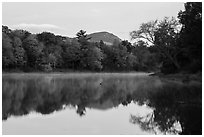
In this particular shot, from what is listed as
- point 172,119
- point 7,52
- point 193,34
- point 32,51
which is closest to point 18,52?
point 7,52

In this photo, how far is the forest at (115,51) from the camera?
1284 inches

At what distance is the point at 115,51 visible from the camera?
270 feet

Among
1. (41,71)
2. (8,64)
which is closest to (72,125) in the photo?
(8,64)

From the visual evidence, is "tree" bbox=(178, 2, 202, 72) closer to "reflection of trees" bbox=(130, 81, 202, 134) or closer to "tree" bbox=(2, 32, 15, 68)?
"reflection of trees" bbox=(130, 81, 202, 134)

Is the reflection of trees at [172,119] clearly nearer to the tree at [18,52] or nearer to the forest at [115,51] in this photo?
the forest at [115,51]

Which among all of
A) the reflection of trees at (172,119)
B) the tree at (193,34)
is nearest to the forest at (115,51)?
the tree at (193,34)

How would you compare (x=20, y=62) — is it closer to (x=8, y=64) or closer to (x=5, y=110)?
(x=8, y=64)

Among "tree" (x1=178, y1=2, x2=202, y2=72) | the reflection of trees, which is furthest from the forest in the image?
the reflection of trees

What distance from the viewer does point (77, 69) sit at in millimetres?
73562

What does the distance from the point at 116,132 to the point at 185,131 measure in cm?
154

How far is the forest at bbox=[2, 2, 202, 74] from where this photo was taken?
32.6m

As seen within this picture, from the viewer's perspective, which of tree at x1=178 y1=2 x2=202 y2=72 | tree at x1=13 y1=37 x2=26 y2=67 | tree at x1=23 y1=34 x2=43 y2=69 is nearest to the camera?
tree at x1=178 y1=2 x2=202 y2=72

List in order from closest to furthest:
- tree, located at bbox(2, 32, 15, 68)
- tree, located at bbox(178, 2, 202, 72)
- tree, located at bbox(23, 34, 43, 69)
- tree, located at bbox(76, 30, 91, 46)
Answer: tree, located at bbox(178, 2, 202, 72) < tree, located at bbox(2, 32, 15, 68) < tree, located at bbox(23, 34, 43, 69) < tree, located at bbox(76, 30, 91, 46)

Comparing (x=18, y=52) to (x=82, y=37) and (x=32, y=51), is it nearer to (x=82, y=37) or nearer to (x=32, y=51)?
(x=32, y=51)
